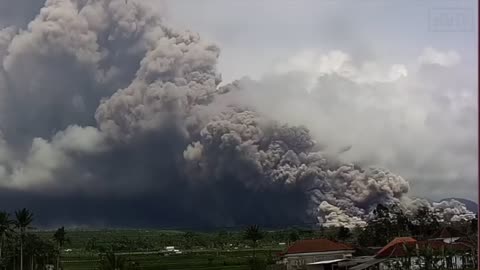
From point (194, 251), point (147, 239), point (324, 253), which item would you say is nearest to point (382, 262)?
point (324, 253)

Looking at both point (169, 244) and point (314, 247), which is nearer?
point (314, 247)

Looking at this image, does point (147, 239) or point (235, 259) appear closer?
point (235, 259)

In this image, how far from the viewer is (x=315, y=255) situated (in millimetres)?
44906

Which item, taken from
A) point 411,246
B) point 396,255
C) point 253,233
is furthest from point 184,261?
point 411,246

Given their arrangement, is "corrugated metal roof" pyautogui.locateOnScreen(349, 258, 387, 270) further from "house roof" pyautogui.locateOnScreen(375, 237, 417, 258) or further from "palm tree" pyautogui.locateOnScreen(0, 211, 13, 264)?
"palm tree" pyautogui.locateOnScreen(0, 211, 13, 264)

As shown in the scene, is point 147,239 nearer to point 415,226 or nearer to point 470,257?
point 415,226

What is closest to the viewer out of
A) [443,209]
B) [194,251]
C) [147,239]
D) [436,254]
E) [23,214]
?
[436,254]

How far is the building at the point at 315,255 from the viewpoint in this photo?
143ft

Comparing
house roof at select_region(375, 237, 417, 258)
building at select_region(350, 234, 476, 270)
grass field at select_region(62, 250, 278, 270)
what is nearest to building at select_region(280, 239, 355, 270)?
grass field at select_region(62, 250, 278, 270)

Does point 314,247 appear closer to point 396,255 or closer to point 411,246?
point 396,255

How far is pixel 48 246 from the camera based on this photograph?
152ft

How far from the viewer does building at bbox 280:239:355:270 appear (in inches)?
1720

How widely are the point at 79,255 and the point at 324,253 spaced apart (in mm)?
25123

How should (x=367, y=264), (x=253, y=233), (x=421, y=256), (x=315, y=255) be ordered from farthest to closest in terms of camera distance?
1. (x=253, y=233)
2. (x=315, y=255)
3. (x=367, y=264)
4. (x=421, y=256)
